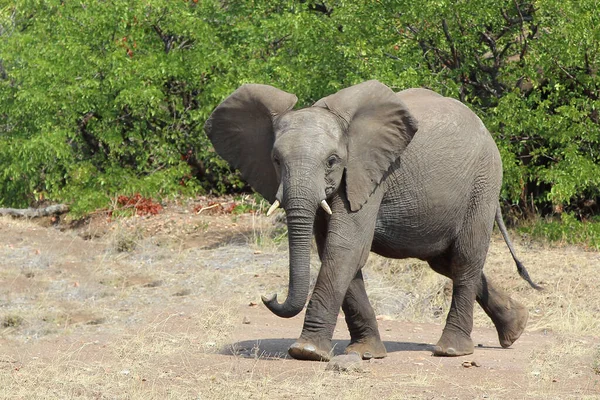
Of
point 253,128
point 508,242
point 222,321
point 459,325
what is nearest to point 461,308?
Result: point 459,325

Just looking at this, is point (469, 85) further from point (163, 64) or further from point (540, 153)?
point (163, 64)

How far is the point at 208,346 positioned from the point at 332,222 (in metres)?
1.95

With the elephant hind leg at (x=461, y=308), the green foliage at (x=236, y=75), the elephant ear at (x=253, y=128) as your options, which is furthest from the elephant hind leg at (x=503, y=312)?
the green foliage at (x=236, y=75)

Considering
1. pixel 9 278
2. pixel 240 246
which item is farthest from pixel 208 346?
pixel 240 246

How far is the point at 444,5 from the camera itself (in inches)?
587

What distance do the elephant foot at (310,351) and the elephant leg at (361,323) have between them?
0.46 m

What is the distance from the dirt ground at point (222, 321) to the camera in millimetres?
7707

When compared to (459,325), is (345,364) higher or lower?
higher

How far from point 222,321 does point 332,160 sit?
10.3 ft

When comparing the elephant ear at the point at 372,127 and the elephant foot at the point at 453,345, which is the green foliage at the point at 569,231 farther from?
the elephant ear at the point at 372,127

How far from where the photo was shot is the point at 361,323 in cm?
891

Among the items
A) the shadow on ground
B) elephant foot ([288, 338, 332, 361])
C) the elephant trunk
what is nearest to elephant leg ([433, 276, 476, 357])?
the shadow on ground

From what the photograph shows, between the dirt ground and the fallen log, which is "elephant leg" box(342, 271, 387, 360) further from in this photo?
the fallen log

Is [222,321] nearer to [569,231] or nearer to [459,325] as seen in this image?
[459,325]
